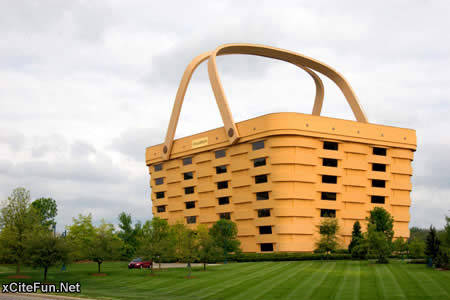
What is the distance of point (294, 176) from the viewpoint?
2576 inches

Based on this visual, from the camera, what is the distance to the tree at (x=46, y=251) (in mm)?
42875

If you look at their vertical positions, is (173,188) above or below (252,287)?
above

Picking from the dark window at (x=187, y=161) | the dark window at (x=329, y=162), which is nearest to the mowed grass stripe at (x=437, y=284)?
the dark window at (x=329, y=162)

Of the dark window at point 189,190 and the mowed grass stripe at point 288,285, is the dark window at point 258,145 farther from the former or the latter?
the mowed grass stripe at point 288,285

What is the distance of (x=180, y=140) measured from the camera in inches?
3337

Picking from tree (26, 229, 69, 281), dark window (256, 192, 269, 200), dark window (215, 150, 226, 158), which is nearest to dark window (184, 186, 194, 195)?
dark window (215, 150, 226, 158)

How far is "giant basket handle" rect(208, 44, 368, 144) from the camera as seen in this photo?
71.2m

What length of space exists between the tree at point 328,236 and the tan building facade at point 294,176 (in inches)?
110

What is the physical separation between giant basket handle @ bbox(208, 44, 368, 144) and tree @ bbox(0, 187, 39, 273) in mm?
30688

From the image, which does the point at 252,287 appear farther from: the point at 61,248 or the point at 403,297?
the point at 61,248

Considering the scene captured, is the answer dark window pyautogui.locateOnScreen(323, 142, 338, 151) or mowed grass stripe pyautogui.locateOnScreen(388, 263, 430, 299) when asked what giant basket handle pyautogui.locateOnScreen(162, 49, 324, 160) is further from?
mowed grass stripe pyautogui.locateOnScreen(388, 263, 430, 299)

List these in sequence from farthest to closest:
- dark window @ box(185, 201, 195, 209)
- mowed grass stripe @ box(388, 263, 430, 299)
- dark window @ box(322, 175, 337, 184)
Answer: dark window @ box(185, 201, 195, 209) < dark window @ box(322, 175, 337, 184) < mowed grass stripe @ box(388, 263, 430, 299)

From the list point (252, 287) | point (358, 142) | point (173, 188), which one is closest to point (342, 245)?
point (358, 142)

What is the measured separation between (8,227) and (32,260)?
31.3ft
